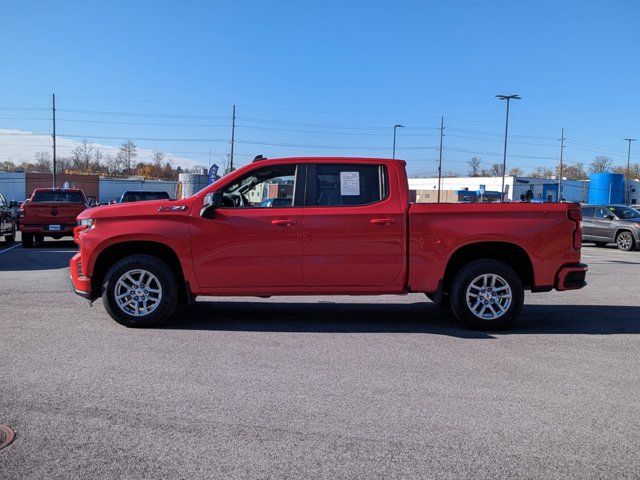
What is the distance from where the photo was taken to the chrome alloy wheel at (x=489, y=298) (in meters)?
7.40

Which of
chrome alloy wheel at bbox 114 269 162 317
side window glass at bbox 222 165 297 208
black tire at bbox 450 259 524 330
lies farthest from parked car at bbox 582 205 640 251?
chrome alloy wheel at bbox 114 269 162 317

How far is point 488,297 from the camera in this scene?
24.3 feet

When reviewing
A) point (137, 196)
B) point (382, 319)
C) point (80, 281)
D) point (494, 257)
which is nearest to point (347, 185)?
point (382, 319)

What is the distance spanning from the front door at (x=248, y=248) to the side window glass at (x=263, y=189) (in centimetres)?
15

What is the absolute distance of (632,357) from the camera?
6.33m

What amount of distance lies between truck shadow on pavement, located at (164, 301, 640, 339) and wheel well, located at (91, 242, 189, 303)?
0.60m

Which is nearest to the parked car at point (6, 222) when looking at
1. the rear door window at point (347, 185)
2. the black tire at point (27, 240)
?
the black tire at point (27, 240)

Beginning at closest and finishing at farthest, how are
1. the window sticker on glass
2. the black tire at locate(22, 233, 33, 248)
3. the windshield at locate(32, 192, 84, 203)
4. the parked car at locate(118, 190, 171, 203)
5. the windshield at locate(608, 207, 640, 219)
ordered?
the window sticker on glass < the black tire at locate(22, 233, 33, 248) < the windshield at locate(32, 192, 84, 203) < the parked car at locate(118, 190, 171, 203) < the windshield at locate(608, 207, 640, 219)

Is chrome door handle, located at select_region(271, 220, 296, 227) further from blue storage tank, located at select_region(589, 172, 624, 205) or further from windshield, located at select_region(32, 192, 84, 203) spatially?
blue storage tank, located at select_region(589, 172, 624, 205)

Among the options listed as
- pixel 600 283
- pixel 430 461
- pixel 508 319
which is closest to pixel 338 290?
pixel 508 319

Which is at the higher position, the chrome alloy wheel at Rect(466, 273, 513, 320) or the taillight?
the taillight

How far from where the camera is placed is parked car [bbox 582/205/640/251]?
68.4ft

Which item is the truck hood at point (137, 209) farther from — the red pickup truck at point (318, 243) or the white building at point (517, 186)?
the white building at point (517, 186)

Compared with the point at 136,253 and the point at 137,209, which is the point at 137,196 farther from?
the point at 137,209
